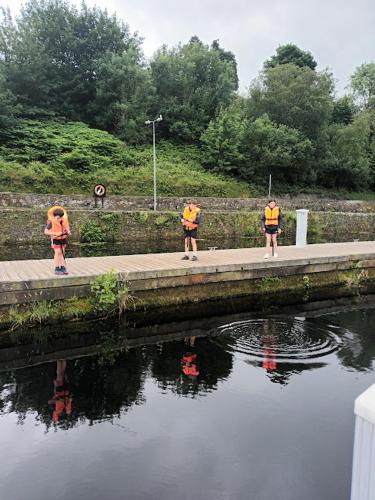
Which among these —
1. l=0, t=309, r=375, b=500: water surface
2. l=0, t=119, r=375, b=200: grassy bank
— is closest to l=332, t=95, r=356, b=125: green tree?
l=0, t=119, r=375, b=200: grassy bank

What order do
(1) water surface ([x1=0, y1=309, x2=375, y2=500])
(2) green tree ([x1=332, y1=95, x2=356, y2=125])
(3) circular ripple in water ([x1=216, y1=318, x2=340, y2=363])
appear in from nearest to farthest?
(1) water surface ([x1=0, y1=309, x2=375, y2=500]) < (3) circular ripple in water ([x1=216, y1=318, x2=340, y2=363]) < (2) green tree ([x1=332, y1=95, x2=356, y2=125])

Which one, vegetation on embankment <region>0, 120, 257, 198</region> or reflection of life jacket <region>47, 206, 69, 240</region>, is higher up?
vegetation on embankment <region>0, 120, 257, 198</region>

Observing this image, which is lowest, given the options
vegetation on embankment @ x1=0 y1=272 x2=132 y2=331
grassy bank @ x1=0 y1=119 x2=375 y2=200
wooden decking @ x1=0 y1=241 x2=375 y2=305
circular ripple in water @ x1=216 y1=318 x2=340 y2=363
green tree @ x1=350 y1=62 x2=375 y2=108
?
circular ripple in water @ x1=216 y1=318 x2=340 y2=363

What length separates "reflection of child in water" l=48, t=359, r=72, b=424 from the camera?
471 centimetres

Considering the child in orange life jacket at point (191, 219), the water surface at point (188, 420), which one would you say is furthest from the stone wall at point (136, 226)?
the water surface at point (188, 420)

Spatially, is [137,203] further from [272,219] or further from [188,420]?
[188,420]

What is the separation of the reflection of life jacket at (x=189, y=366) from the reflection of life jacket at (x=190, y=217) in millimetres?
3644

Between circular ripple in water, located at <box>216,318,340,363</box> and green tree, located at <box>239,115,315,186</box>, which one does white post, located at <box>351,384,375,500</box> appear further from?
green tree, located at <box>239,115,315,186</box>

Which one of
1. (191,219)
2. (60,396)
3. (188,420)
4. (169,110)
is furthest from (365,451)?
(169,110)

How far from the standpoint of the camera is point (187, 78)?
37.4 metres

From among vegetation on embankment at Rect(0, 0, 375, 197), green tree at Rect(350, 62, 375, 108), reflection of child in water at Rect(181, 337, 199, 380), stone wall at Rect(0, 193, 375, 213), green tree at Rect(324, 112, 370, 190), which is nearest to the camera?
reflection of child in water at Rect(181, 337, 199, 380)

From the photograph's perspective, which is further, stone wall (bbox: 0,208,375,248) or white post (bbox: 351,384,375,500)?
stone wall (bbox: 0,208,375,248)

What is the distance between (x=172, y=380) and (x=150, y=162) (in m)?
25.7

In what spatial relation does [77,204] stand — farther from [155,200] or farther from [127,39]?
[127,39]
